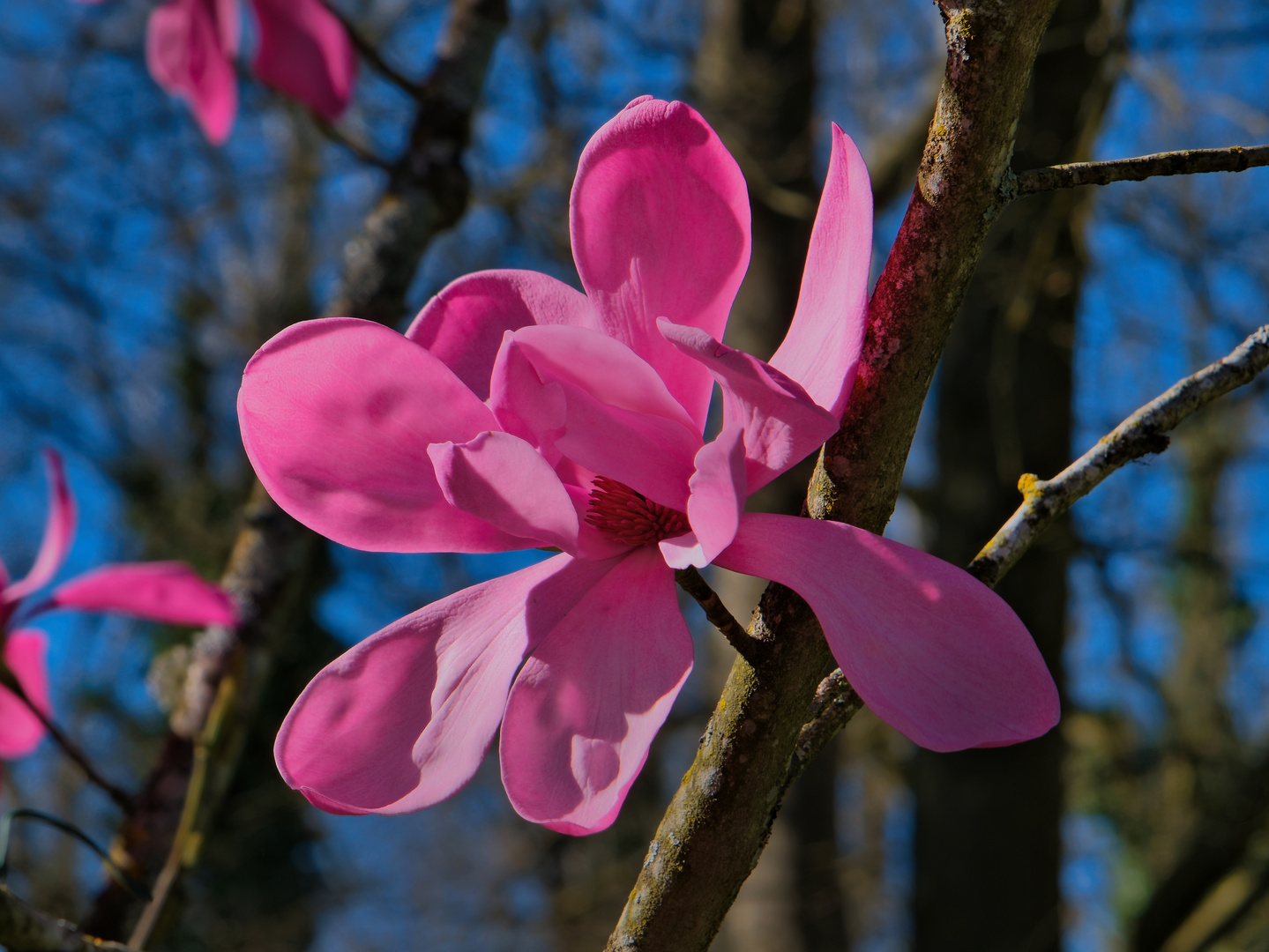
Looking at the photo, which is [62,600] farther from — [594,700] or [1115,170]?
[1115,170]

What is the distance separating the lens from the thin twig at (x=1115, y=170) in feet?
1.32

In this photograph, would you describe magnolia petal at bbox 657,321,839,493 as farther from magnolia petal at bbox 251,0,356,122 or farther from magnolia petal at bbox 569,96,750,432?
magnolia petal at bbox 251,0,356,122

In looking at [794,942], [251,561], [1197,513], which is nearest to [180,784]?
[251,561]

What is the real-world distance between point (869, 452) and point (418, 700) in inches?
8.5

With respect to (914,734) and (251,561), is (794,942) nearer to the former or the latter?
(251,561)

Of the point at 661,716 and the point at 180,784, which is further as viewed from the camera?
the point at 180,784

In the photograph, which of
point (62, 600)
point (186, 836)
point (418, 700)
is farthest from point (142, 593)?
point (418, 700)

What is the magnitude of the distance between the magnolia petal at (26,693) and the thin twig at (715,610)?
601 millimetres

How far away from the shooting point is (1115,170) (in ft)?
1.33

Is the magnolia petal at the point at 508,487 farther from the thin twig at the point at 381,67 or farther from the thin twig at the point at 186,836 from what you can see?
the thin twig at the point at 381,67

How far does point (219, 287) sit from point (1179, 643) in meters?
5.41

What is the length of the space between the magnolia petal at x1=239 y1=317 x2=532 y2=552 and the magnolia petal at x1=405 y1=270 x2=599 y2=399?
0.07 m

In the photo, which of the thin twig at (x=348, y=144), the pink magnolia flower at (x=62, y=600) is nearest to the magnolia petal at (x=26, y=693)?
the pink magnolia flower at (x=62, y=600)

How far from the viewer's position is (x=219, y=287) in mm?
5453
